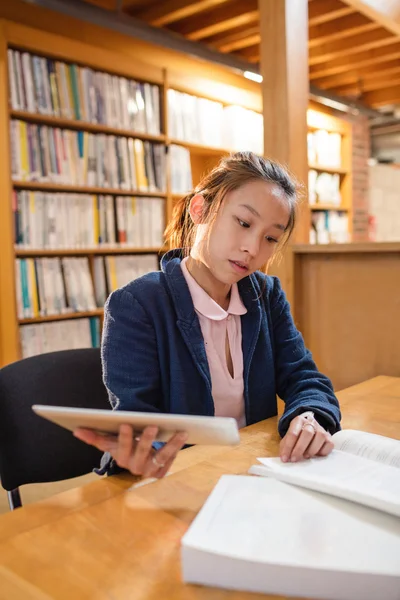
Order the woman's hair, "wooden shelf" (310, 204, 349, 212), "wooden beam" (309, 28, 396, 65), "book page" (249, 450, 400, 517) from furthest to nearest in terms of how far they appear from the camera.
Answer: "wooden shelf" (310, 204, 349, 212), "wooden beam" (309, 28, 396, 65), the woman's hair, "book page" (249, 450, 400, 517)

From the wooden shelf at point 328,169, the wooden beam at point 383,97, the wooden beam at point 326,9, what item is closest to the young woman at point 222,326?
the wooden beam at point 326,9

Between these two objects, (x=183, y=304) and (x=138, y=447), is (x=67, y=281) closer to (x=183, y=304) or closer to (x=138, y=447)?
(x=183, y=304)

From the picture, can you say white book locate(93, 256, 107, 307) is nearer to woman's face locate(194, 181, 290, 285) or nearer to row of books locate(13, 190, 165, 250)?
row of books locate(13, 190, 165, 250)

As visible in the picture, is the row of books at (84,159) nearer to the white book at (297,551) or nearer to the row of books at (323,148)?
the row of books at (323,148)

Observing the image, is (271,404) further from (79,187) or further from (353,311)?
(79,187)

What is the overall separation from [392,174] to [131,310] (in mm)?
7200

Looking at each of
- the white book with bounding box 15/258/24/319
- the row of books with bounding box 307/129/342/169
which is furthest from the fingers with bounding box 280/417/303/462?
the row of books with bounding box 307/129/342/169

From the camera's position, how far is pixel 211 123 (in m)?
3.99

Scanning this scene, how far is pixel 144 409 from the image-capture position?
1.03m

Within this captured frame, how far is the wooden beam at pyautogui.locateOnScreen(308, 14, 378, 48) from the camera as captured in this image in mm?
3789

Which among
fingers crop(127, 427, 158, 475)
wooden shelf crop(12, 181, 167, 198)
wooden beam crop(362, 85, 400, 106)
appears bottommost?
fingers crop(127, 427, 158, 475)

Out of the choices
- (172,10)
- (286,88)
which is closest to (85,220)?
(172,10)

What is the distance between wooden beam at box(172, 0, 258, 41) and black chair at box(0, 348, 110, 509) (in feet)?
9.67

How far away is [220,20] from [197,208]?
287cm
